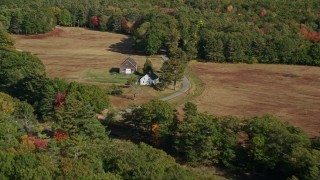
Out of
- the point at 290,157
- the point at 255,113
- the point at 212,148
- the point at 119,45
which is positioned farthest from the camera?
the point at 119,45

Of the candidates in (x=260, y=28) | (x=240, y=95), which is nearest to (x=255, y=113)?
(x=240, y=95)

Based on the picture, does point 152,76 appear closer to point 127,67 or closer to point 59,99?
point 127,67

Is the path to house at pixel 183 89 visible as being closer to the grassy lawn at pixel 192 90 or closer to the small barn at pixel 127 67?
the grassy lawn at pixel 192 90

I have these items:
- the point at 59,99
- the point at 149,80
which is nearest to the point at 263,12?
the point at 149,80

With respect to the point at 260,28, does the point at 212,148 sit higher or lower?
lower

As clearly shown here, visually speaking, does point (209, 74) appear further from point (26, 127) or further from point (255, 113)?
point (26, 127)

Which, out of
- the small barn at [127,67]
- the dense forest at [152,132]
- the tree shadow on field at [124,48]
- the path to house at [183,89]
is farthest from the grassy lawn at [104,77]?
the tree shadow on field at [124,48]

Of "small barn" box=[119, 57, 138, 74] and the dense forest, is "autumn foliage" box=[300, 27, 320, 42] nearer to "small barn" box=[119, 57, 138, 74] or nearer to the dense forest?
the dense forest
